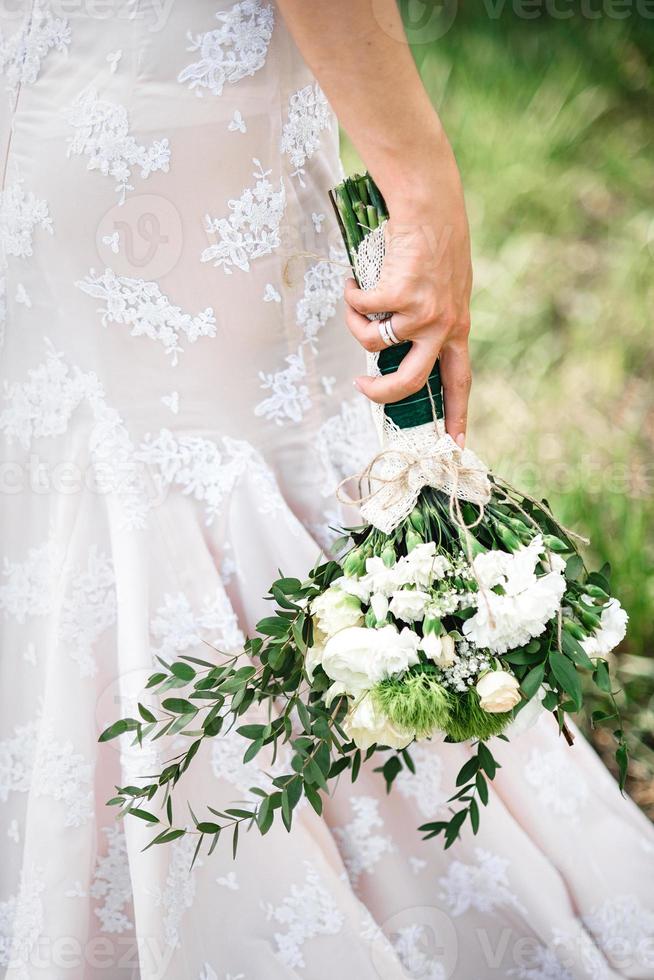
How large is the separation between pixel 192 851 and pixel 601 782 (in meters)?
0.50

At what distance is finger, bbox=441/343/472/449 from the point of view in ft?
2.55

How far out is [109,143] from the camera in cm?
77

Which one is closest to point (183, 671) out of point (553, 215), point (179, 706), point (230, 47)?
point (179, 706)

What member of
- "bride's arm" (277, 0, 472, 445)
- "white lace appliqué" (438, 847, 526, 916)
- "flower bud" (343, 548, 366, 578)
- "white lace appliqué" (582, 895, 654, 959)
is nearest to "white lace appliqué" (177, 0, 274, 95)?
"bride's arm" (277, 0, 472, 445)

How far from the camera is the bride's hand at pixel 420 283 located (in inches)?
28.0

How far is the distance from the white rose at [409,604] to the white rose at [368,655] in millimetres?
12

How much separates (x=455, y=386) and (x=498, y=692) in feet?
0.96

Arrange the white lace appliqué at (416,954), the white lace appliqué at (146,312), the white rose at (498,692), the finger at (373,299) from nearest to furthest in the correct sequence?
the white rose at (498,692) → the finger at (373,299) → the white lace appliqué at (146,312) → the white lace appliqué at (416,954)

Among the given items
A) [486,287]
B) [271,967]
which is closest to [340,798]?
[271,967]

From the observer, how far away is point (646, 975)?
3.06ft

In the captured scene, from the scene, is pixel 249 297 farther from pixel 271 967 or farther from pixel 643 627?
pixel 643 627

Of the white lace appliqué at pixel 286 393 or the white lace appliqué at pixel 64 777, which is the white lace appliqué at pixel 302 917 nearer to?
the white lace appliqué at pixel 64 777

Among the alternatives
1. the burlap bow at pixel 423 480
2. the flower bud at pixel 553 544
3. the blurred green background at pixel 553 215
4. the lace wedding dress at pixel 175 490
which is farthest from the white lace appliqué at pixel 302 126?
A: the blurred green background at pixel 553 215

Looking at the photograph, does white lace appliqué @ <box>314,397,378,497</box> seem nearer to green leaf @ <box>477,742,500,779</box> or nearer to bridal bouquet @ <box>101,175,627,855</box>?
bridal bouquet @ <box>101,175,627,855</box>
